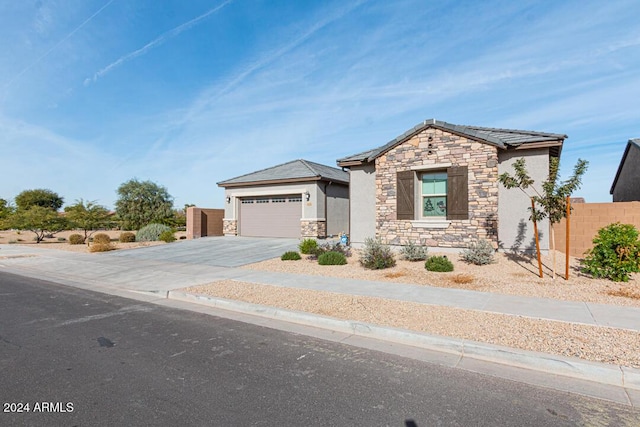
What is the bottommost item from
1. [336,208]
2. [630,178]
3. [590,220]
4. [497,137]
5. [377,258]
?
[377,258]

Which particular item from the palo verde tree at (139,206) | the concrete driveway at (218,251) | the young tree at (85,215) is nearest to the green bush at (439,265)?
the concrete driveway at (218,251)

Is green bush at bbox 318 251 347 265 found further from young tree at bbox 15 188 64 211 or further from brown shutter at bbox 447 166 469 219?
young tree at bbox 15 188 64 211

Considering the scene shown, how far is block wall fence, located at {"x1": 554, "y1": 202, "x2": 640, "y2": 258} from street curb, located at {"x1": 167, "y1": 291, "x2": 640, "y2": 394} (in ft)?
30.3

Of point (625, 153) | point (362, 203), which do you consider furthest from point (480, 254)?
point (625, 153)

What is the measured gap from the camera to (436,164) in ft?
44.0

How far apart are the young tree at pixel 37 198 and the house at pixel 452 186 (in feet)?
155

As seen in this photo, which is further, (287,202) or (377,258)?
(287,202)

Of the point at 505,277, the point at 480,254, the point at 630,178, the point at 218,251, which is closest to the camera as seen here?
the point at 505,277

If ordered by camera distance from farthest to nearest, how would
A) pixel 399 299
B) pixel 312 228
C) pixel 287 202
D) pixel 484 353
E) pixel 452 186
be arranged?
1. pixel 287 202
2. pixel 312 228
3. pixel 452 186
4. pixel 399 299
5. pixel 484 353

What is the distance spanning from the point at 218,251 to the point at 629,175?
2343 cm

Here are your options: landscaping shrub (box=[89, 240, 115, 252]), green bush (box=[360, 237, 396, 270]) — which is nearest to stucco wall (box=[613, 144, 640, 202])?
green bush (box=[360, 237, 396, 270])

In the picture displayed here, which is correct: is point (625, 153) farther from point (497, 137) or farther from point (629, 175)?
point (497, 137)

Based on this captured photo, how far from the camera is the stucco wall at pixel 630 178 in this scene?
1885cm

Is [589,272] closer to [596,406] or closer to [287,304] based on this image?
[596,406]
